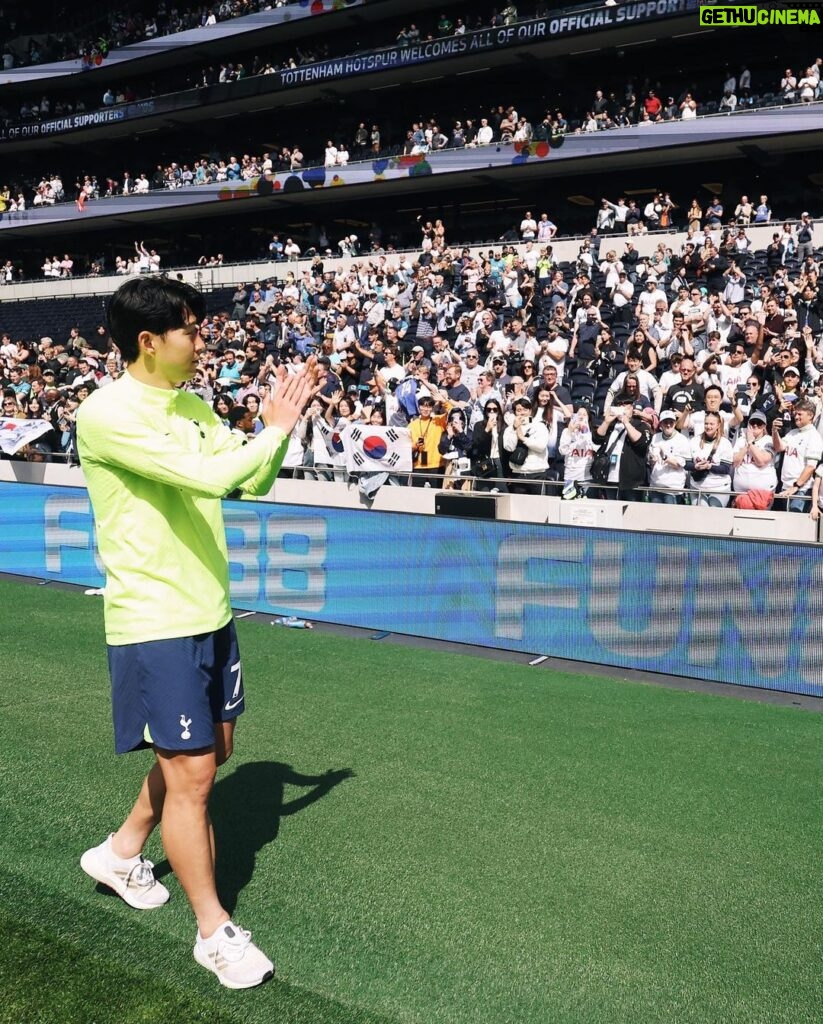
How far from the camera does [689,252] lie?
1609 cm

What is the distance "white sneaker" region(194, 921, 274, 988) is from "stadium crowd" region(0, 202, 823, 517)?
122 inches

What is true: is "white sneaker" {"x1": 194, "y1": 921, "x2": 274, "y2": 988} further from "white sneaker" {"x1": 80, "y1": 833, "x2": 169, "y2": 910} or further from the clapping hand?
the clapping hand

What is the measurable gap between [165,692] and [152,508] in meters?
0.56

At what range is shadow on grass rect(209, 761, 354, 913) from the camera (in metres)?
3.78

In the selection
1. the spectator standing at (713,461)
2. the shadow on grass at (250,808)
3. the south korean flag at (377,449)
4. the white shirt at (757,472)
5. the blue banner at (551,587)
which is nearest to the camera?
the shadow on grass at (250,808)

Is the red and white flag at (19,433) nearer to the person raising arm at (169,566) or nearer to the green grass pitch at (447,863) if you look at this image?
the green grass pitch at (447,863)

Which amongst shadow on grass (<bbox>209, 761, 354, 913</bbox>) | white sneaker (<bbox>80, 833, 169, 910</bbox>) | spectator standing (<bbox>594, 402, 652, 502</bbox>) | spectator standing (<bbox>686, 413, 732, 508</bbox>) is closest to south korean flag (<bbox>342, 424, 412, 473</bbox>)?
spectator standing (<bbox>594, 402, 652, 502</bbox>)

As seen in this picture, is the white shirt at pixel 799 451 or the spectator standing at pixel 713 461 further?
the spectator standing at pixel 713 461

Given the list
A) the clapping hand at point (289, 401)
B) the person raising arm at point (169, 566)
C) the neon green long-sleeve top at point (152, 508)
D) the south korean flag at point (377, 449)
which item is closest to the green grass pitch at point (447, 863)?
the person raising arm at point (169, 566)

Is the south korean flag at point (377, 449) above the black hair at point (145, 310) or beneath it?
beneath

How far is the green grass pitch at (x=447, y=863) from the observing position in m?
2.99

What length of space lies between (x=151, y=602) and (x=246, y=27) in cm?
3595

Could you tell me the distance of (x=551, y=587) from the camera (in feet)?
26.0

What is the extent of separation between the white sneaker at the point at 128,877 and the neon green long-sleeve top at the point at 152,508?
888mm
